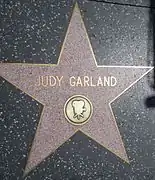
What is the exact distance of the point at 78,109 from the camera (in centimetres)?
102

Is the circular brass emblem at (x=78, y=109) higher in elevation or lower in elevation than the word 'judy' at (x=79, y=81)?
lower

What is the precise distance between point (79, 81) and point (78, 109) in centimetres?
9

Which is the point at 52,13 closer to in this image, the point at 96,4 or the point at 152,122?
the point at 96,4

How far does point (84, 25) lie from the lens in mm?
1056

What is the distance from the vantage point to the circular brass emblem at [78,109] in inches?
39.9

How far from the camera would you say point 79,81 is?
3.42 ft

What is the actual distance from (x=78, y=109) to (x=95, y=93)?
0.27 ft

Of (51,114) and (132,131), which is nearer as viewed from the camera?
(51,114)

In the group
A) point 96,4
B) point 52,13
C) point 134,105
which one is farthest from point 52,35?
point 134,105

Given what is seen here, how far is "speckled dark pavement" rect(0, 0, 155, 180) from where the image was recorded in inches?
37.7

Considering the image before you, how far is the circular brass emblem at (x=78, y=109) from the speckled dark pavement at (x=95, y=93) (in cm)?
4

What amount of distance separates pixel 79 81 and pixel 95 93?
0.07m

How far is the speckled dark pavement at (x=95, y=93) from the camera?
3.14ft

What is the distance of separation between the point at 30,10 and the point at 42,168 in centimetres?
48
